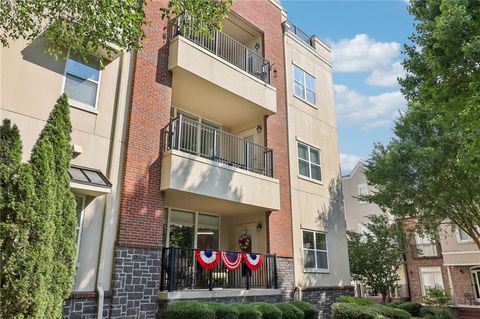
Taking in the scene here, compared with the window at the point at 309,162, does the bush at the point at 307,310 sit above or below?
below

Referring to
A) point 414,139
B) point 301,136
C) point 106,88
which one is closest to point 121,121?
point 106,88

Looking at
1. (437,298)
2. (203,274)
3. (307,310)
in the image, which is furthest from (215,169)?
(437,298)

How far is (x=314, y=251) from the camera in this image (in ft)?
48.8

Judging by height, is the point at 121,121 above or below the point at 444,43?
below

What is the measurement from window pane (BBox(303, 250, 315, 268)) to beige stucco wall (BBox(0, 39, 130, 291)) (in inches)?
318

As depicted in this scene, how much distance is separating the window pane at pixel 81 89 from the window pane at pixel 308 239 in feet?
31.3

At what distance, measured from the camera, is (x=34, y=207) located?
242 inches

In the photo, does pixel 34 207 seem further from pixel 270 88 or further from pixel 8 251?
pixel 270 88

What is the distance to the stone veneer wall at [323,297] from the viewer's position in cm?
1377

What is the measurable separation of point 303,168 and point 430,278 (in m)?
21.3

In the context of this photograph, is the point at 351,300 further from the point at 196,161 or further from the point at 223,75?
the point at 223,75

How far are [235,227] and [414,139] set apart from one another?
10458 millimetres

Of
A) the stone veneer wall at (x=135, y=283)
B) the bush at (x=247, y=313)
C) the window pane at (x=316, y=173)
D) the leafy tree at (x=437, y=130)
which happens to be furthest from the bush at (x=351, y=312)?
the stone veneer wall at (x=135, y=283)

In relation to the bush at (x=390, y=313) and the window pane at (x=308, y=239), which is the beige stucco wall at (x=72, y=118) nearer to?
the window pane at (x=308, y=239)
